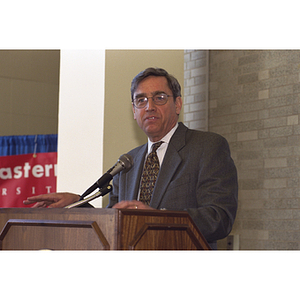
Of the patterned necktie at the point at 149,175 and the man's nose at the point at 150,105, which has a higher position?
the man's nose at the point at 150,105

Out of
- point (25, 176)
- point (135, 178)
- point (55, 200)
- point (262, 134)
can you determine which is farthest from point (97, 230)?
point (25, 176)

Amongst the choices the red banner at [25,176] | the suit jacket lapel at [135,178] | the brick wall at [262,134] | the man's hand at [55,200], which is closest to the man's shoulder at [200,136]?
the suit jacket lapel at [135,178]

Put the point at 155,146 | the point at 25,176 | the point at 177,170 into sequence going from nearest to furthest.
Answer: the point at 177,170 → the point at 155,146 → the point at 25,176

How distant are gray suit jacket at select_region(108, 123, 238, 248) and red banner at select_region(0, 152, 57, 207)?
222cm

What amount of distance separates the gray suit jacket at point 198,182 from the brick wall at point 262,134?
1854 millimetres

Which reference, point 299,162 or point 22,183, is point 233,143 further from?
point 22,183

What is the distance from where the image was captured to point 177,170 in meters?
2.35

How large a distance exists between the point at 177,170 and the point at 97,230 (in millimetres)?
986

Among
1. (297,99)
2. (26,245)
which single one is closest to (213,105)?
(297,99)

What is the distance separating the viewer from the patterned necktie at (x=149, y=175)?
240cm

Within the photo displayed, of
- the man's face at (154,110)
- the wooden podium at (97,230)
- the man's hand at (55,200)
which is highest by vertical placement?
the man's face at (154,110)

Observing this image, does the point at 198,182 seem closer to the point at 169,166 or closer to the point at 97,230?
the point at 169,166

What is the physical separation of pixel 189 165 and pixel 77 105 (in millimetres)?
1370

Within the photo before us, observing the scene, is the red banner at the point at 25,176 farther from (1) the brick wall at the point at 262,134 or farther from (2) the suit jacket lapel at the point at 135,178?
(2) the suit jacket lapel at the point at 135,178
